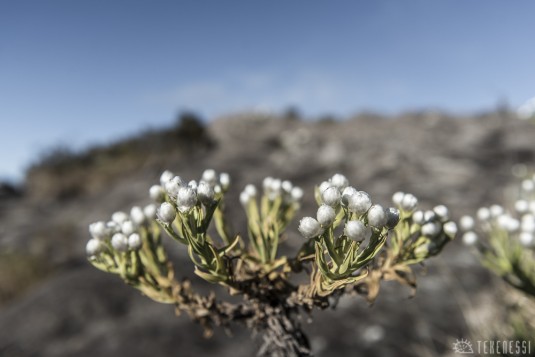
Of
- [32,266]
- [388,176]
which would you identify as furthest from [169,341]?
[388,176]

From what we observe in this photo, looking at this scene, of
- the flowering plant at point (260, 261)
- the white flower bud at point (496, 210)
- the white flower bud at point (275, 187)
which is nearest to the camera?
the flowering plant at point (260, 261)

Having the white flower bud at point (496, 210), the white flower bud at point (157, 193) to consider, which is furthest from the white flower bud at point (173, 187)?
the white flower bud at point (496, 210)

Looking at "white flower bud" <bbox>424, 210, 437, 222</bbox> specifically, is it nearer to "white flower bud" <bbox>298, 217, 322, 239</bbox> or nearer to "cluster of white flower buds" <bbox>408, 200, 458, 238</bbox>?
"cluster of white flower buds" <bbox>408, 200, 458, 238</bbox>

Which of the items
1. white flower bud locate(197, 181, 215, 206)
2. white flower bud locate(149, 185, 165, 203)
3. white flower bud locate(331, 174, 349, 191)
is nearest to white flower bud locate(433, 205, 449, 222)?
white flower bud locate(331, 174, 349, 191)

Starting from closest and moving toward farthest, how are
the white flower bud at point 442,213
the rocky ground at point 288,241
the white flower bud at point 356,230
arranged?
the white flower bud at point 356,230 → the white flower bud at point 442,213 → the rocky ground at point 288,241

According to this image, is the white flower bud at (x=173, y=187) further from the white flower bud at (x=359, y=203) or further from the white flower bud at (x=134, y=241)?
the white flower bud at (x=359, y=203)

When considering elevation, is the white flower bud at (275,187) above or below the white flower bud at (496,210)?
above

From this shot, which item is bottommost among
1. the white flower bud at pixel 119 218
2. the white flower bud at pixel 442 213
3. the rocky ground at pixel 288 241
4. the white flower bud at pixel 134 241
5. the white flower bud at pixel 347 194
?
the rocky ground at pixel 288 241
